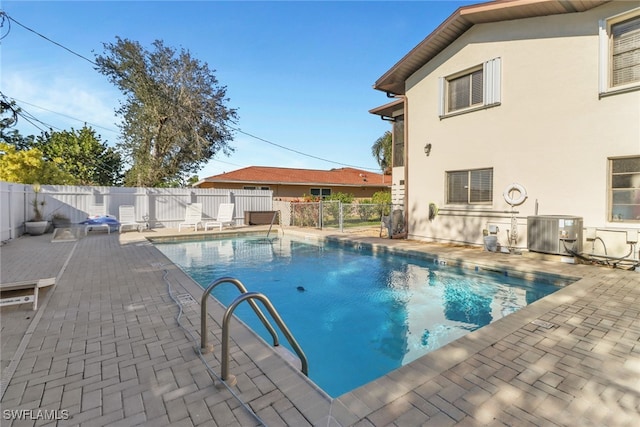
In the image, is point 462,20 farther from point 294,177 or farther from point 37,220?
point 294,177

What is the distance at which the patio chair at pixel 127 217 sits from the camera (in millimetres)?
13758

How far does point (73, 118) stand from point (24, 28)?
14.4 meters

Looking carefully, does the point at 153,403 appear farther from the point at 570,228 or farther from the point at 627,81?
the point at 627,81

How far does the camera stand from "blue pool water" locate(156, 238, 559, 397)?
4125mm

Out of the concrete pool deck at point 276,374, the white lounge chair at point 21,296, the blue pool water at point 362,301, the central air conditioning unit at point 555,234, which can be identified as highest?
the central air conditioning unit at point 555,234

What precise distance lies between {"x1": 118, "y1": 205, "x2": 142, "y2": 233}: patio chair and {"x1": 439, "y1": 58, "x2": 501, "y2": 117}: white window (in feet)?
44.1

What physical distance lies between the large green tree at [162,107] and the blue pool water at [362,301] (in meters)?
11.4

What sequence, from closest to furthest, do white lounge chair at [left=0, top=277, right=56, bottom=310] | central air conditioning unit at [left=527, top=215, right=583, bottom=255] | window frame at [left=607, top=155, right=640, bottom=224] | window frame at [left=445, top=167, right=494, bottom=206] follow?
white lounge chair at [left=0, top=277, right=56, bottom=310] < window frame at [left=607, top=155, right=640, bottom=224] < central air conditioning unit at [left=527, top=215, right=583, bottom=255] < window frame at [left=445, top=167, right=494, bottom=206]

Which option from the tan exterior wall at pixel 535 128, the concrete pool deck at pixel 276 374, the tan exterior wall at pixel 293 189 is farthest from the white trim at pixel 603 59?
the tan exterior wall at pixel 293 189

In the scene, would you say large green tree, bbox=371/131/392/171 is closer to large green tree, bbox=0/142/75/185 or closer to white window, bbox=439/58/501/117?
white window, bbox=439/58/501/117

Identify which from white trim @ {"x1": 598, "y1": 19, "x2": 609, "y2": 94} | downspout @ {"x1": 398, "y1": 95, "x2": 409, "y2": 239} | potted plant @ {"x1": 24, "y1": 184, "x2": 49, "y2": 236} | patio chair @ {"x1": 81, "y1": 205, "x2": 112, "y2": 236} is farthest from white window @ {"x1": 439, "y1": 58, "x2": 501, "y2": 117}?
potted plant @ {"x1": 24, "y1": 184, "x2": 49, "y2": 236}

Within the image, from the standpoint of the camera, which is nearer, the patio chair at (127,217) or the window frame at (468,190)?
the window frame at (468,190)

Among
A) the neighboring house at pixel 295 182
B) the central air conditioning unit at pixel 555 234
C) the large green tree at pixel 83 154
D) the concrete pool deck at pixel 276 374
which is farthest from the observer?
the large green tree at pixel 83 154

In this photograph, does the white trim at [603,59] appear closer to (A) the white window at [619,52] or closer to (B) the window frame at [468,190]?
(A) the white window at [619,52]
